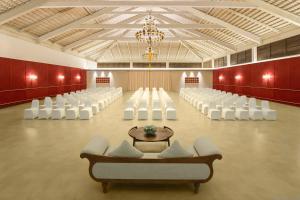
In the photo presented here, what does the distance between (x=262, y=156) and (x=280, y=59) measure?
13.5 metres

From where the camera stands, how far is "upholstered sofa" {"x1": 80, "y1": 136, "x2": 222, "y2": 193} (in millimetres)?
4051

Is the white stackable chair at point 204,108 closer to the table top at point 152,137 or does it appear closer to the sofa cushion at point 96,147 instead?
the table top at point 152,137

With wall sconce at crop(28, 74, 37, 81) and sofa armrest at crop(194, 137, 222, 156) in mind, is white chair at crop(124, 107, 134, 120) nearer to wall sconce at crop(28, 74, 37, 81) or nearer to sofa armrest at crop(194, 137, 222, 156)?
sofa armrest at crop(194, 137, 222, 156)

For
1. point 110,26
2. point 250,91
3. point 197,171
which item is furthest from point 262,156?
point 250,91

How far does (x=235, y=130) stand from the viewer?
30.0ft

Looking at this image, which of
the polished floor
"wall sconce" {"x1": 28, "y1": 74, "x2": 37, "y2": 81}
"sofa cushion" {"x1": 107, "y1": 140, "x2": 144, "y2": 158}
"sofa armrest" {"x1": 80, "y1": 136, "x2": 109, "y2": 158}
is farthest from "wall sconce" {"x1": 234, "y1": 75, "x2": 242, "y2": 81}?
"sofa cushion" {"x1": 107, "y1": 140, "x2": 144, "y2": 158}

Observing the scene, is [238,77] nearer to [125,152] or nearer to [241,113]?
[241,113]

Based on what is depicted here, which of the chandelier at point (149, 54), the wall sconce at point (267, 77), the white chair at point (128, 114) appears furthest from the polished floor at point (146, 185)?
the wall sconce at point (267, 77)

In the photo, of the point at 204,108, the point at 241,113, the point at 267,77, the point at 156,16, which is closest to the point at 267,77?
the point at 267,77

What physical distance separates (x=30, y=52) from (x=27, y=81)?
7.48 ft

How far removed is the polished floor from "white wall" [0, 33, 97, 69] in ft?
24.3

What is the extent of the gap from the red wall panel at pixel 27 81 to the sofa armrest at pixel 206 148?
14.2 m

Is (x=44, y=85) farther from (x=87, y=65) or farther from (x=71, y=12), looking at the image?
(x=87, y=65)

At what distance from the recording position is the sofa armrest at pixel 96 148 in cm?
423
